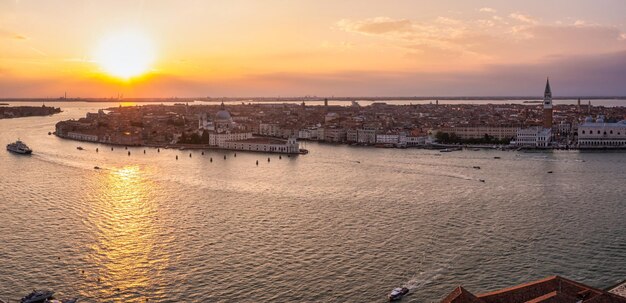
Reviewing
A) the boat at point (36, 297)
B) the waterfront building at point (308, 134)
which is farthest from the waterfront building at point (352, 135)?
the boat at point (36, 297)

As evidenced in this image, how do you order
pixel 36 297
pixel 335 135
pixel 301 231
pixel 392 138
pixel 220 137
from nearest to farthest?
1. pixel 36 297
2. pixel 301 231
3. pixel 220 137
4. pixel 392 138
5. pixel 335 135

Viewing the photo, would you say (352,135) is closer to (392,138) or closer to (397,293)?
(392,138)

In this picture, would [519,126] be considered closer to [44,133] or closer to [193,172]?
[193,172]

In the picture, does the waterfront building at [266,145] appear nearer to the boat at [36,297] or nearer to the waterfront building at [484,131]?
the waterfront building at [484,131]

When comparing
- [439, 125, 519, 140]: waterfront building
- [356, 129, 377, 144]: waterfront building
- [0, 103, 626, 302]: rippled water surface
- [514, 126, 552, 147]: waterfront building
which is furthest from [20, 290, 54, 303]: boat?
[439, 125, 519, 140]: waterfront building

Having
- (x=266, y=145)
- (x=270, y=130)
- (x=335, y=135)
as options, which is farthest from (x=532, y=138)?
(x=270, y=130)

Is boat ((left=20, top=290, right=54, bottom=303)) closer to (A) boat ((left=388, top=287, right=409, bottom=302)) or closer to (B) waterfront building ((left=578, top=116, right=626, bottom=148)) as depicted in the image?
(A) boat ((left=388, top=287, right=409, bottom=302))

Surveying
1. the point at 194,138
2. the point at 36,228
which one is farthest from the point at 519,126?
the point at 36,228
